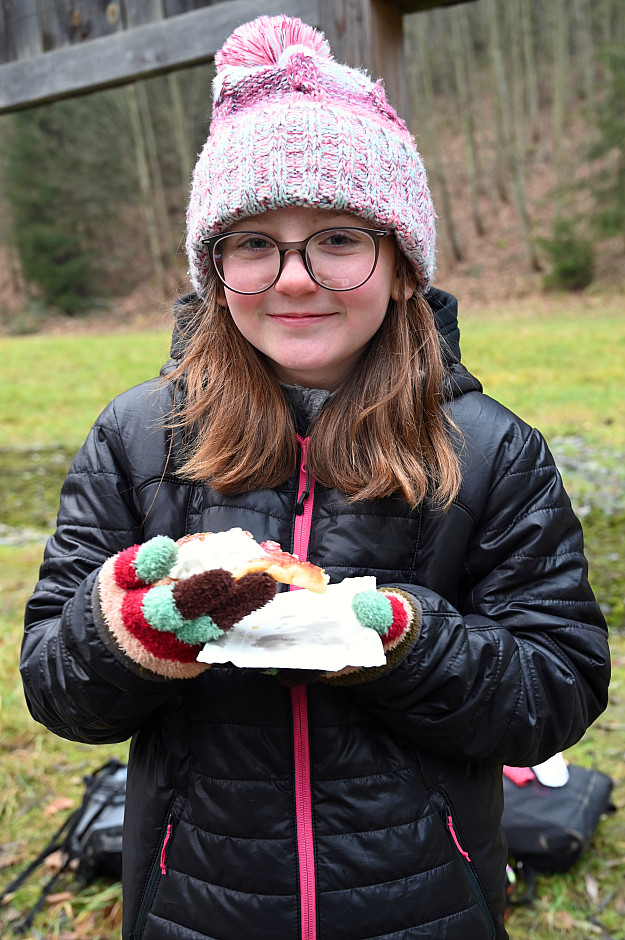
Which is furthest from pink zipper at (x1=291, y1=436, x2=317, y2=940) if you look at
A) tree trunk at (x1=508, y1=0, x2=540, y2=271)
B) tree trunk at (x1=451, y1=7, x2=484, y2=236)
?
tree trunk at (x1=451, y1=7, x2=484, y2=236)

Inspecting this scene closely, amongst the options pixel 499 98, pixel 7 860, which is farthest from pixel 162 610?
pixel 499 98

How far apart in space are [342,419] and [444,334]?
0.36 metres

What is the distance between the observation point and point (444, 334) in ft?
6.65

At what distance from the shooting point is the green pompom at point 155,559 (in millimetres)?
1495

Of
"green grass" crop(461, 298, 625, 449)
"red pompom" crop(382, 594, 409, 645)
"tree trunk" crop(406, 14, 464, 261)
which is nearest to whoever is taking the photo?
"red pompom" crop(382, 594, 409, 645)

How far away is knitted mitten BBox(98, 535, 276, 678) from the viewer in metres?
1.44

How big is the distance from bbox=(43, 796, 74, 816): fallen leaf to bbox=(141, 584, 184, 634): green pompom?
2.51 meters

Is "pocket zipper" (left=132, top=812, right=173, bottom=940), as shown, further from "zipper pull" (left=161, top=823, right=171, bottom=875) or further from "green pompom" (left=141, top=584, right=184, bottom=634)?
"green pompom" (left=141, top=584, right=184, bottom=634)

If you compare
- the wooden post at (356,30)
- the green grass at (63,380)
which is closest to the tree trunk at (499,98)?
the green grass at (63,380)

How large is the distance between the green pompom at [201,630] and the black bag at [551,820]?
6.65ft

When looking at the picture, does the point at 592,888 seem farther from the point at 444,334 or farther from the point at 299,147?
the point at 299,147

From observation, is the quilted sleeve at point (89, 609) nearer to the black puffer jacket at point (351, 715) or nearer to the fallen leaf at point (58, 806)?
the black puffer jacket at point (351, 715)

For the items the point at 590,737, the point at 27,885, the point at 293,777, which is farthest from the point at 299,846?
the point at 590,737

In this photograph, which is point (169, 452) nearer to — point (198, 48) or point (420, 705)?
point (420, 705)
